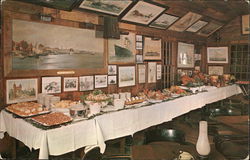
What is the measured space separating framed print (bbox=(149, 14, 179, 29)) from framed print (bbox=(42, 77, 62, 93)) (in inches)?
122

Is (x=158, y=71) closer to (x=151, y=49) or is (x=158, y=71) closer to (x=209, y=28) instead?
(x=151, y=49)

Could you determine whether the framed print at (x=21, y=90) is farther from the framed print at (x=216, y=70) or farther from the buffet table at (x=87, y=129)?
the framed print at (x=216, y=70)

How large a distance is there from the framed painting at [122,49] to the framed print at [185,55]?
2452 mm

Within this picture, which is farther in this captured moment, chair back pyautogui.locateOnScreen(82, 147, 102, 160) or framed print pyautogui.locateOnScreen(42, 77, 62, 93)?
framed print pyautogui.locateOnScreen(42, 77, 62, 93)

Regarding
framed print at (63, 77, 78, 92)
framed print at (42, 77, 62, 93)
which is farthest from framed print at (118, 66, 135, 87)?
framed print at (42, 77, 62, 93)

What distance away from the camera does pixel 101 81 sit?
459 centimetres

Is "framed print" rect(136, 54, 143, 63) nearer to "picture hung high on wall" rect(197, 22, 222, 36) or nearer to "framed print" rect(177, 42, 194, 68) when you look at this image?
"framed print" rect(177, 42, 194, 68)

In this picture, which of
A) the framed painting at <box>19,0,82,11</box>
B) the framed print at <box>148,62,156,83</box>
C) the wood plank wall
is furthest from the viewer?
→ the framed print at <box>148,62,156,83</box>

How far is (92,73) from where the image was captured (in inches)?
173

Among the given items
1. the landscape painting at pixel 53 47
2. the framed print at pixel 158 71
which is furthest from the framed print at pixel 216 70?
the landscape painting at pixel 53 47

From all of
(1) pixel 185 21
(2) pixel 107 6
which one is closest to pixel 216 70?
(1) pixel 185 21

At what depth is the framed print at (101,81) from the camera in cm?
450

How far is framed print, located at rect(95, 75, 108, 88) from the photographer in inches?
177

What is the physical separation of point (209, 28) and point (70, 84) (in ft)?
20.7
